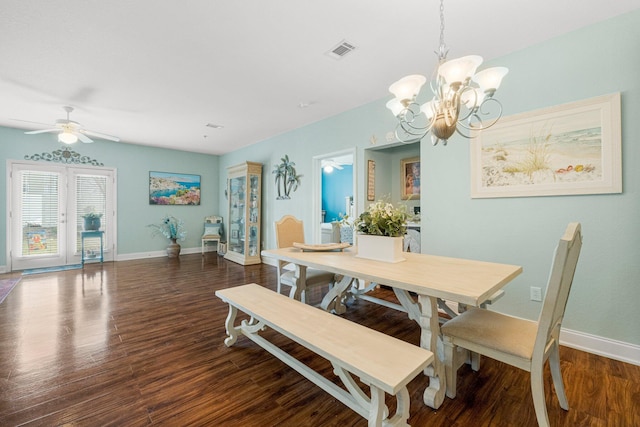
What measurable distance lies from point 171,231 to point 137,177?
1.39 metres

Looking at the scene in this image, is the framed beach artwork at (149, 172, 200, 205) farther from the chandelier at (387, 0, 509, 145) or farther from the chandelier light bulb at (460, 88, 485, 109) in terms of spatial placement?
the chandelier light bulb at (460, 88, 485, 109)

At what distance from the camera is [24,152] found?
15.7 feet

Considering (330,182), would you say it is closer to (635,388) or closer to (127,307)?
(127,307)

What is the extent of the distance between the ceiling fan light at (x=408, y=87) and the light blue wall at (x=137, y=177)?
6155 mm

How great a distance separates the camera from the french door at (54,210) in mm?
4777

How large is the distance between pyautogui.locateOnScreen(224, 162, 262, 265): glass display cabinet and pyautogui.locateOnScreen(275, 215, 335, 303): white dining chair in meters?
2.42

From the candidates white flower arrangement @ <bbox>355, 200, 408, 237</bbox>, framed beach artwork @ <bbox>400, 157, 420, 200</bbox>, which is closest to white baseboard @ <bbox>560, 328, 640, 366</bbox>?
white flower arrangement @ <bbox>355, 200, 408, 237</bbox>

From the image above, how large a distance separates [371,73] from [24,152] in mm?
6165

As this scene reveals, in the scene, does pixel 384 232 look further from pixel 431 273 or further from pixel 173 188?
pixel 173 188

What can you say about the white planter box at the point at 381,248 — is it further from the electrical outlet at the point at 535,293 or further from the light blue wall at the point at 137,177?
the light blue wall at the point at 137,177

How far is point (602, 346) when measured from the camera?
204 cm

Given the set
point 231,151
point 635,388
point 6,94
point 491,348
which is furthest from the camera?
point 231,151

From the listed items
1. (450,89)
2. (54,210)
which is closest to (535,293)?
(450,89)

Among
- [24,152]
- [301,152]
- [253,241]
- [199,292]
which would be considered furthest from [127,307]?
[24,152]
